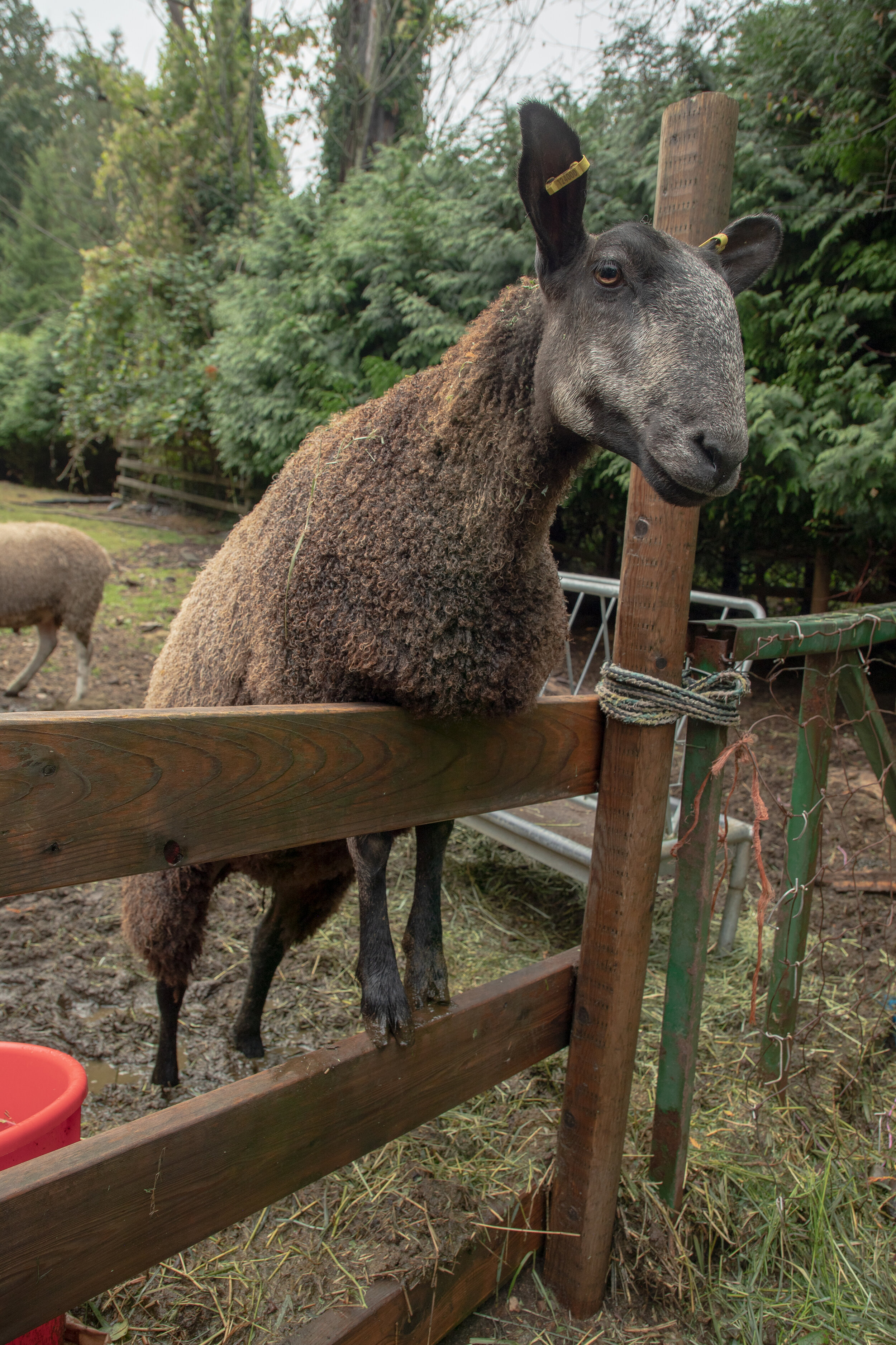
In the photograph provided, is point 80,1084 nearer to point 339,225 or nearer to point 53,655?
point 53,655

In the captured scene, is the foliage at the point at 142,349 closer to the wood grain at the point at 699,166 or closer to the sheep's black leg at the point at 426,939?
the wood grain at the point at 699,166

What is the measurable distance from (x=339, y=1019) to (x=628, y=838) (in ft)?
6.36

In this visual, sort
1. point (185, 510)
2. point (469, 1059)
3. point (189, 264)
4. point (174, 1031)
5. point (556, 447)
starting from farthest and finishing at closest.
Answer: point (185, 510) → point (189, 264) → point (174, 1031) → point (469, 1059) → point (556, 447)

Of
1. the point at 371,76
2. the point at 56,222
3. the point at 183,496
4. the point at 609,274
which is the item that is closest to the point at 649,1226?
the point at 609,274

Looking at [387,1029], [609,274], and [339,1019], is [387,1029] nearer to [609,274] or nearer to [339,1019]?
[609,274]

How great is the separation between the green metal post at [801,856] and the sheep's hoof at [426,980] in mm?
1349

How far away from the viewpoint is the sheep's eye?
1375 millimetres

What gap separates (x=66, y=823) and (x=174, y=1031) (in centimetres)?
198

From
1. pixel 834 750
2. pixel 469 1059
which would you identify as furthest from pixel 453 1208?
pixel 834 750

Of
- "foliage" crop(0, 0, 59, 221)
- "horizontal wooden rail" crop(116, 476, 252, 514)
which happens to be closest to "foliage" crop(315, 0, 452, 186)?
"horizontal wooden rail" crop(116, 476, 252, 514)

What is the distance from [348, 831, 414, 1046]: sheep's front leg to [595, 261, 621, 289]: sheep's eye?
3.69 ft

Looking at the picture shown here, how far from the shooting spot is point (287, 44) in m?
13.3

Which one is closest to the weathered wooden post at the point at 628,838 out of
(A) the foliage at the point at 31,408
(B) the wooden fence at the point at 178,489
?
(B) the wooden fence at the point at 178,489

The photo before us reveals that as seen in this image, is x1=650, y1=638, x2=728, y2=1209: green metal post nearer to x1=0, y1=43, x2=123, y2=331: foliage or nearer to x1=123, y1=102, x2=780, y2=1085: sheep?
x1=123, y1=102, x2=780, y2=1085: sheep
